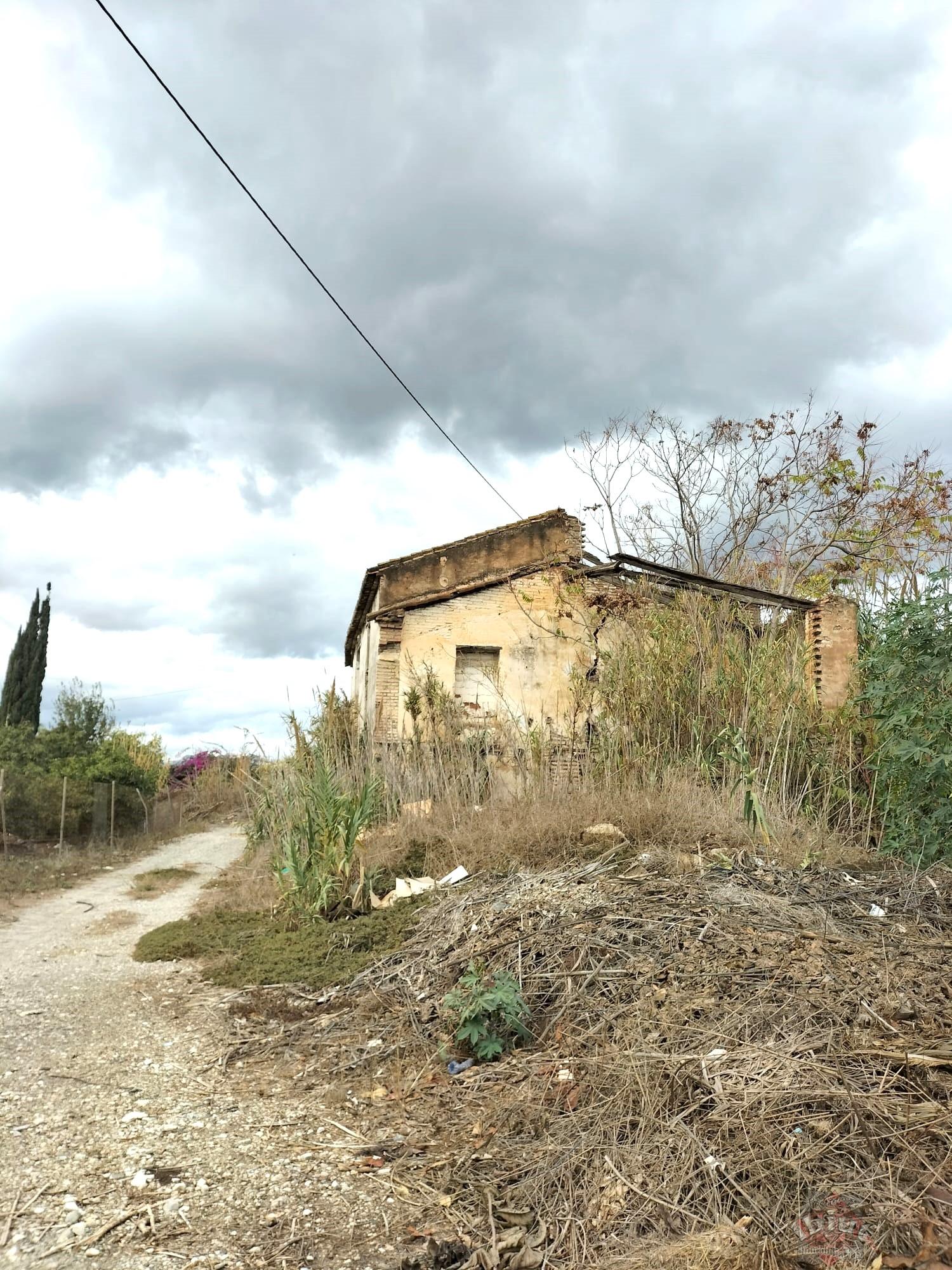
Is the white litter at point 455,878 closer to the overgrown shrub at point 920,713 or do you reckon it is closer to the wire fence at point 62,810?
the overgrown shrub at point 920,713

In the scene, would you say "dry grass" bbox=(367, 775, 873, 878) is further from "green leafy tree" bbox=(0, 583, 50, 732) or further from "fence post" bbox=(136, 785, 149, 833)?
"green leafy tree" bbox=(0, 583, 50, 732)

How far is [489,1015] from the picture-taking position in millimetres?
4051

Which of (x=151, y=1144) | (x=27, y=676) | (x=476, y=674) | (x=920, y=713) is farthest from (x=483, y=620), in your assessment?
(x=27, y=676)

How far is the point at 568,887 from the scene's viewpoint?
5082 mm

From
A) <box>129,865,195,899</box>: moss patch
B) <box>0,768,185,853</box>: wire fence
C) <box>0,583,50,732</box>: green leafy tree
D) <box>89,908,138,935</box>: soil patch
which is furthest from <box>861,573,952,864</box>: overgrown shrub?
<box>0,583,50,732</box>: green leafy tree

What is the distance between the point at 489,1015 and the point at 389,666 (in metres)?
10.7

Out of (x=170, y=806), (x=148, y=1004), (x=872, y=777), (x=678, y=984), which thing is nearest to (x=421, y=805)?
(x=148, y=1004)

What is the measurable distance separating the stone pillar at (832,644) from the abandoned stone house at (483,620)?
12.8 ft

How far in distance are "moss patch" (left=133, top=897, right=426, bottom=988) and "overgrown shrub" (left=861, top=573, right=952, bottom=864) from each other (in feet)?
11.8

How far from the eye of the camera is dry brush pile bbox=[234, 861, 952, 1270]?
2.59m

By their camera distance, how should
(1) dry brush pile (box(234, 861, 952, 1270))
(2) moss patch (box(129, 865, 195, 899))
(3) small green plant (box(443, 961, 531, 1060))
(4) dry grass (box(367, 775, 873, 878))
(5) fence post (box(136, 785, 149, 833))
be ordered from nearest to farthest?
(1) dry brush pile (box(234, 861, 952, 1270)) → (3) small green plant (box(443, 961, 531, 1060)) → (4) dry grass (box(367, 775, 873, 878)) → (2) moss patch (box(129, 865, 195, 899)) → (5) fence post (box(136, 785, 149, 833))

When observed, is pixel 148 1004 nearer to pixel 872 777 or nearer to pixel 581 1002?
pixel 581 1002

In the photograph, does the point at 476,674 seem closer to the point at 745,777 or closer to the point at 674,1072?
the point at 745,777

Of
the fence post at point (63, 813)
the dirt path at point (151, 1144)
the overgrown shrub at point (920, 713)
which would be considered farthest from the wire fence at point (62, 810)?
the overgrown shrub at point (920, 713)
